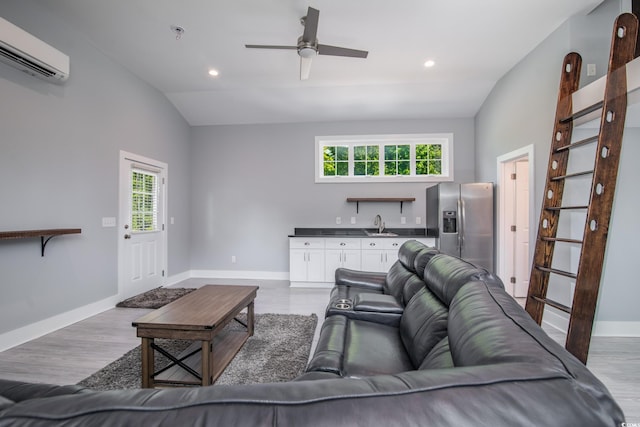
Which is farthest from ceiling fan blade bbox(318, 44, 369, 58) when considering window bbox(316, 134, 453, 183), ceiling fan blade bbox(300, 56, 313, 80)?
window bbox(316, 134, 453, 183)

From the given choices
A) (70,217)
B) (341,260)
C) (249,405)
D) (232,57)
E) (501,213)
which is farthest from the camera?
(341,260)

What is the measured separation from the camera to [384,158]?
5.57 meters

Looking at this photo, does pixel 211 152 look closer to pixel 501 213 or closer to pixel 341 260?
pixel 341 260

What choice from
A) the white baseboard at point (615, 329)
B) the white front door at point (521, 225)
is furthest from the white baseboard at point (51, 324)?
the white front door at point (521, 225)

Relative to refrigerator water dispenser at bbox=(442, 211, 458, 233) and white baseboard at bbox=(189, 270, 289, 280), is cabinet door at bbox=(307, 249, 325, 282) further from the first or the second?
refrigerator water dispenser at bbox=(442, 211, 458, 233)

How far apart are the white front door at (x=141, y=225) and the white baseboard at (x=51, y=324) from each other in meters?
0.37

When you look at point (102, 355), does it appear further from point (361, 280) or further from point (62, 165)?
point (361, 280)

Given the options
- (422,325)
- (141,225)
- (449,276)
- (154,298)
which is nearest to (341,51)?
(449,276)

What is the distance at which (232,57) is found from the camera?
12.4ft

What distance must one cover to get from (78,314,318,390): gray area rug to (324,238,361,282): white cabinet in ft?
5.74

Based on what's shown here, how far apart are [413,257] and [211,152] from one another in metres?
4.64

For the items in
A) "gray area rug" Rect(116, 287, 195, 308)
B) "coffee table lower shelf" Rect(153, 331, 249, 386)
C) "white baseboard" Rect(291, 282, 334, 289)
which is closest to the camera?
"coffee table lower shelf" Rect(153, 331, 249, 386)

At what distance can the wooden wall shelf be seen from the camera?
251cm

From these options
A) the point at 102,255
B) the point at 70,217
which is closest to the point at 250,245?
the point at 102,255
